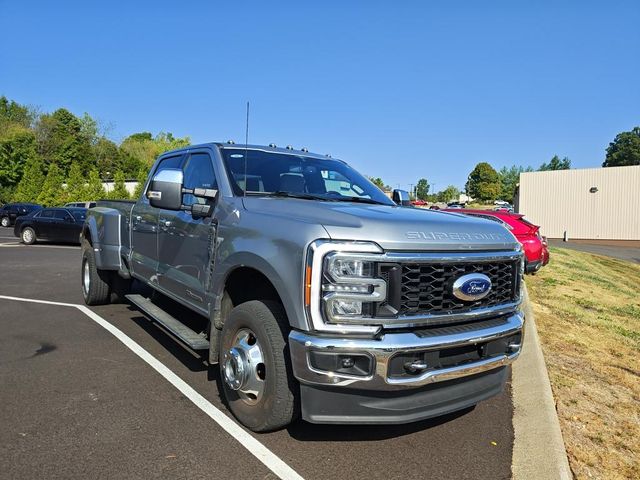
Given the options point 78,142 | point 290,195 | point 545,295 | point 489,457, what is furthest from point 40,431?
point 78,142

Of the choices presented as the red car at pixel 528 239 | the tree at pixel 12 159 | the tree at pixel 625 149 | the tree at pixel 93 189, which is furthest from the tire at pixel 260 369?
the tree at pixel 625 149

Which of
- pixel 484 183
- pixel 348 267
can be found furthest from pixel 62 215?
pixel 484 183

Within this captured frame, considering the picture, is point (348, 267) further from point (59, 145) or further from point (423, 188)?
point (423, 188)

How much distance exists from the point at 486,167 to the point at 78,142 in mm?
79395

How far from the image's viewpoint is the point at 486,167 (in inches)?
4245

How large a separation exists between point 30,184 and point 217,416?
1890 inches

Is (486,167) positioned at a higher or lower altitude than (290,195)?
higher

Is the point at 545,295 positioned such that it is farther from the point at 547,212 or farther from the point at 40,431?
the point at 547,212

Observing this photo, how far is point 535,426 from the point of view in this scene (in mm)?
3648

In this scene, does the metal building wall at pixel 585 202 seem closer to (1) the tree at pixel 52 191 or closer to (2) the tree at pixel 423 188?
(1) the tree at pixel 52 191

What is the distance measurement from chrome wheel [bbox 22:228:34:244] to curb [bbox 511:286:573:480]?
740 inches

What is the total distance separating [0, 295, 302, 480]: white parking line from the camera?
297cm

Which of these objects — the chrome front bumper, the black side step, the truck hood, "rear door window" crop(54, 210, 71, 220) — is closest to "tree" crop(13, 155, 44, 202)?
"rear door window" crop(54, 210, 71, 220)

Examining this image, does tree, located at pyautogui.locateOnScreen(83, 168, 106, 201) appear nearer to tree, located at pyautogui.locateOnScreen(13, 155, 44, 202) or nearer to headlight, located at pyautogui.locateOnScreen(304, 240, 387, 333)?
tree, located at pyautogui.locateOnScreen(13, 155, 44, 202)
